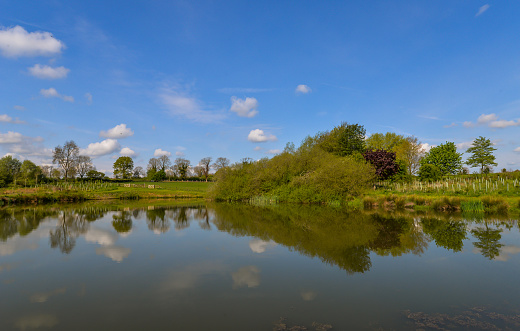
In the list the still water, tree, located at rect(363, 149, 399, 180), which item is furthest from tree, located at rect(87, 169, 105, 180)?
tree, located at rect(363, 149, 399, 180)

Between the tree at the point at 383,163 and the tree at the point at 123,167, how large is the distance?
3040 inches

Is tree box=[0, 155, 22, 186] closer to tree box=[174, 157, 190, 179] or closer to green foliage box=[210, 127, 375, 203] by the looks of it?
tree box=[174, 157, 190, 179]

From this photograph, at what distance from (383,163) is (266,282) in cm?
3360

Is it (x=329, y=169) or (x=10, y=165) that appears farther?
(x=10, y=165)

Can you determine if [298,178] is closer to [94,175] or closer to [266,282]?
[266,282]

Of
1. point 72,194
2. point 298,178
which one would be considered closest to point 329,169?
point 298,178

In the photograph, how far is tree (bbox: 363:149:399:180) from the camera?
1410 inches

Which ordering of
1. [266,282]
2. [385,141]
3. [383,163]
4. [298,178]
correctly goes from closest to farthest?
[266,282] < [298,178] < [383,163] < [385,141]

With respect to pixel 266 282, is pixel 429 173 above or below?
above

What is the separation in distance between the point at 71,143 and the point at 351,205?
6018 centimetres

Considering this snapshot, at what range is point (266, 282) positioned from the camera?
21.7 feet

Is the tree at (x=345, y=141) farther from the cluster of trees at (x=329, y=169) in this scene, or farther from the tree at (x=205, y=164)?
the tree at (x=205, y=164)

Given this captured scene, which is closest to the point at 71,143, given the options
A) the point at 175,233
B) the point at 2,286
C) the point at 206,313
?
the point at 175,233

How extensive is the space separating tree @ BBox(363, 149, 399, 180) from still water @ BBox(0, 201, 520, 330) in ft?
78.5
